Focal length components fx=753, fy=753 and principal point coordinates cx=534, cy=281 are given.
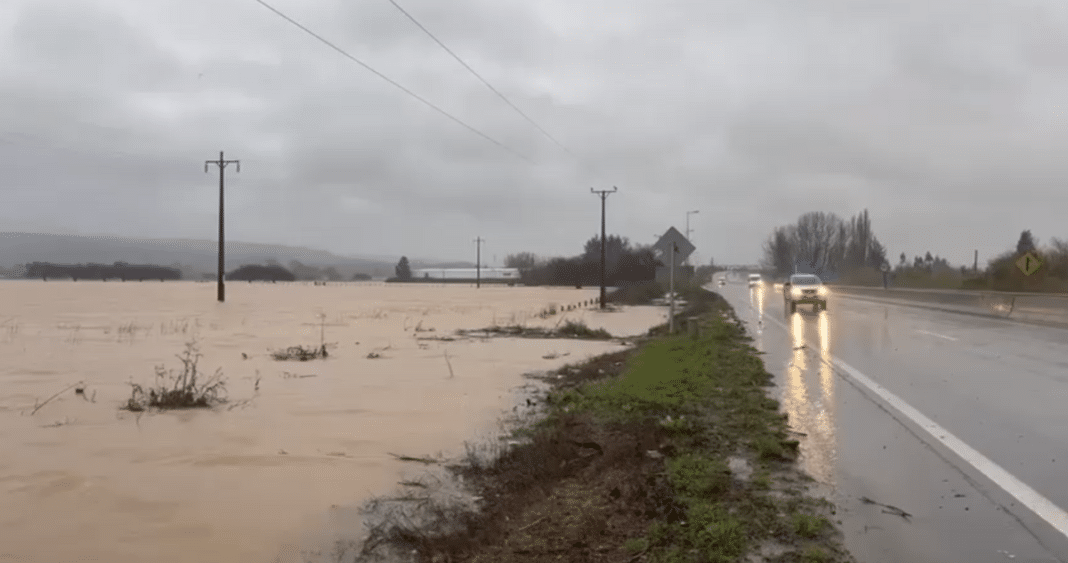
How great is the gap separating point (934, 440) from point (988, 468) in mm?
1189

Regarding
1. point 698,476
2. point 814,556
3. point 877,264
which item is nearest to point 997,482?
point 698,476

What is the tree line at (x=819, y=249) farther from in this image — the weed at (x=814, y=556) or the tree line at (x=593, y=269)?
the weed at (x=814, y=556)

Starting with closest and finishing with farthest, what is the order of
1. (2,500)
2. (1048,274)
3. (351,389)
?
1. (2,500)
2. (351,389)
3. (1048,274)

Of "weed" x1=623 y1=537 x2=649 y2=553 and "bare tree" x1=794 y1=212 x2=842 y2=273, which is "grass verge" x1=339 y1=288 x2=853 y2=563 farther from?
"bare tree" x1=794 y1=212 x2=842 y2=273

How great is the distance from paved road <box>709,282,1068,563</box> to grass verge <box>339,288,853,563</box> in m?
0.37

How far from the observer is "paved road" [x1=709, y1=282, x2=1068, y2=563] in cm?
495

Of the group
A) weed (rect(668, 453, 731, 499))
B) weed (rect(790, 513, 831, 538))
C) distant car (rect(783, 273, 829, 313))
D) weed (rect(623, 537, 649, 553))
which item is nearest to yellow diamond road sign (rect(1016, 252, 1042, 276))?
distant car (rect(783, 273, 829, 313))

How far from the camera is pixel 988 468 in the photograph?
21.7 feet

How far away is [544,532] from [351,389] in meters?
8.62

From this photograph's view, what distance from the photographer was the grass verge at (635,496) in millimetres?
4796

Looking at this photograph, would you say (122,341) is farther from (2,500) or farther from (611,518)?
(611,518)

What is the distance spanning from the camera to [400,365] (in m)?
16.9

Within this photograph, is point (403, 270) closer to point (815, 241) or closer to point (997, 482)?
point (815, 241)

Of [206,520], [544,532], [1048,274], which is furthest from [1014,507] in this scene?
[1048,274]
